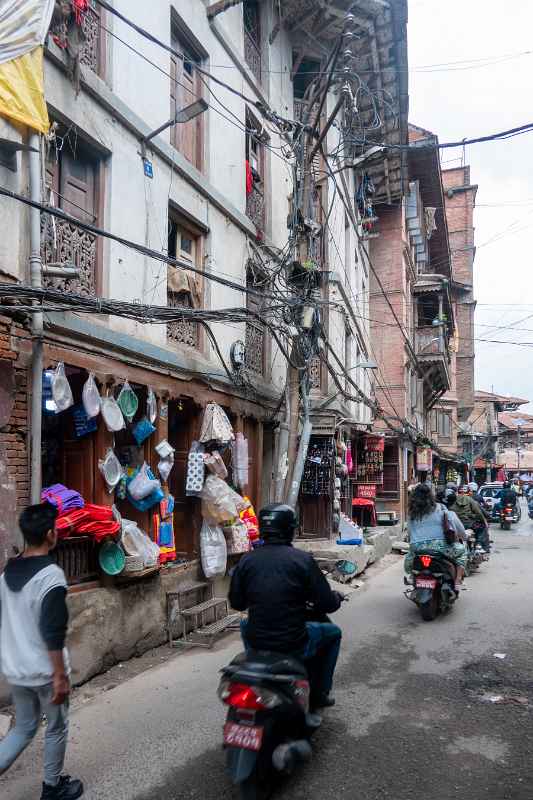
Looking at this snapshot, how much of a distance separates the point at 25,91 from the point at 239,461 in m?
6.13

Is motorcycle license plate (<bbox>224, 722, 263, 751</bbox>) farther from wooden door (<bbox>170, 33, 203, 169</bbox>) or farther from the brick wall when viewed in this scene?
wooden door (<bbox>170, 33, 203, 169</bbox>)

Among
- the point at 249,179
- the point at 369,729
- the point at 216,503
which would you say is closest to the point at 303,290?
the point at 249,179

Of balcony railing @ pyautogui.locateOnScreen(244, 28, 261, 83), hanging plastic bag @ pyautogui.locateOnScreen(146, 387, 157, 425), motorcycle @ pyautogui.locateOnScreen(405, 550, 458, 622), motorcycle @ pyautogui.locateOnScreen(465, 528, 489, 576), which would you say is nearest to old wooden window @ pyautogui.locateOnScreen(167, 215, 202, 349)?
hanging plastic bag @ pyautogui.locateOnScreen(146, 387, 157, 425)

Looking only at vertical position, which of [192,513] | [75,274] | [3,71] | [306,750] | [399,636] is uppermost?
[3,71]

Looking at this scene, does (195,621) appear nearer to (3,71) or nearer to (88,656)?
(88,656)

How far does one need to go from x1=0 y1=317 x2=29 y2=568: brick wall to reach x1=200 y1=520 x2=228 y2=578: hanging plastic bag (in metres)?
3.63

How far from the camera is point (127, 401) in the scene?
7301 mm

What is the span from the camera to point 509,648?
699 cm

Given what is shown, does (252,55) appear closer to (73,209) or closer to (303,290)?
(303,290)

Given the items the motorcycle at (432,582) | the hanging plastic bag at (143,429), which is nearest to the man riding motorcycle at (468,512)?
the motorcycle at (432,582)

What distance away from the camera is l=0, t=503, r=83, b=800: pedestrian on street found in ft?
11.4

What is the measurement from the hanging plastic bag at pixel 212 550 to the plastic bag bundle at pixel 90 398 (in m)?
3.13

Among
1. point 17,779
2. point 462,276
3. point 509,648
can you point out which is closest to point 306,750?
point 17,779

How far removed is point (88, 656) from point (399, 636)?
3678mm
